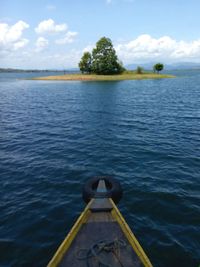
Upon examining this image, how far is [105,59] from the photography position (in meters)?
128

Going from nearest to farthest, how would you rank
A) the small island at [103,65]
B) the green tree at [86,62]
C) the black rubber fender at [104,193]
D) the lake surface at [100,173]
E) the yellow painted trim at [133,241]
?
the yellow painted trim at [133,241], the lake surface at [100,173], the black rubber fender at [104,193], the small island at [103,65], the green tree at [86,62]

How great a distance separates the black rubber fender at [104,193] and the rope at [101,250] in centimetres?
348

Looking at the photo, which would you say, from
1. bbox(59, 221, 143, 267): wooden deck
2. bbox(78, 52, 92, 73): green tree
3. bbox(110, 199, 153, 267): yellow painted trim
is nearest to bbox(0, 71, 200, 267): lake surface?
bbox(110, 199, 153, 267): yellow painted trim

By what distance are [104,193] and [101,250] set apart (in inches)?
156

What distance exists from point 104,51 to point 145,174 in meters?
127

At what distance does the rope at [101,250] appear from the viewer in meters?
7.66

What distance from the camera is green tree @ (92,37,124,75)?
128 m

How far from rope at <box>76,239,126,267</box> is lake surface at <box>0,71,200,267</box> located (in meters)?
2.73

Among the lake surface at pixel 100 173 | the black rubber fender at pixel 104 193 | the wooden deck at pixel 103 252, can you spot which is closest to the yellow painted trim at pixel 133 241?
the wooden deck at pixel 103 252

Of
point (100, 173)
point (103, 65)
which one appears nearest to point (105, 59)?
point (103, 65)

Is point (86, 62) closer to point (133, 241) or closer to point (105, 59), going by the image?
point (105, 59)

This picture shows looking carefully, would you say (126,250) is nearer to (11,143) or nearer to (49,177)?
(49,177)

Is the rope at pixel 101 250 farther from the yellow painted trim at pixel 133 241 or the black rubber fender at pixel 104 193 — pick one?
the black rubber fender at pixel 104 193

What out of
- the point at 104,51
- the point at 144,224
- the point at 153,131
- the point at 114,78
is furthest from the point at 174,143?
the point at 104,51
